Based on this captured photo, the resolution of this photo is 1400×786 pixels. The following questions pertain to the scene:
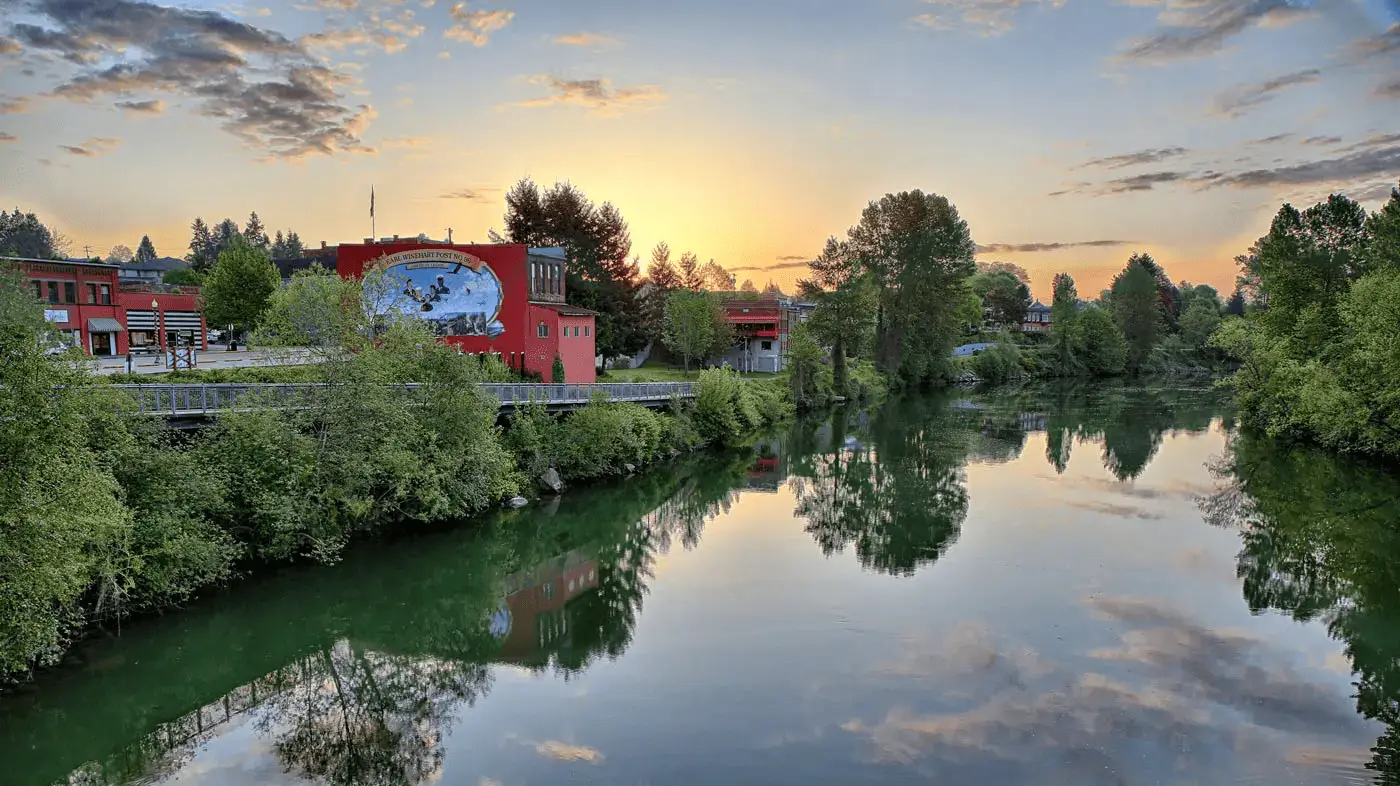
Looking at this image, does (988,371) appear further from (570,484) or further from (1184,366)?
(570,484)

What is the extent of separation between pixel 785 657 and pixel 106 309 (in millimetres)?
39705

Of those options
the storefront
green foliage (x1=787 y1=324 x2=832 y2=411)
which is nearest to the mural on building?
the storefront

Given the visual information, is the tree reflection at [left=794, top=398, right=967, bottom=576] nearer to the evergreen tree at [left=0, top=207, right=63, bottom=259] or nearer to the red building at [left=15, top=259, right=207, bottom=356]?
the red building at [left=15, top=259, right=207, bottom=356]

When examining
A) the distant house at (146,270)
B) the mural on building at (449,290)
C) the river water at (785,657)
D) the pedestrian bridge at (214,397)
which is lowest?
the river water at (785,657)

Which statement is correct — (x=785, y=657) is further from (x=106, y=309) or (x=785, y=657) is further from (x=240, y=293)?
(x=240, y=293)

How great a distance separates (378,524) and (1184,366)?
96859mm

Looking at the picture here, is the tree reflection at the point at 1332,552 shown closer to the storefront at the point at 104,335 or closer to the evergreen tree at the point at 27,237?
the storefront at the point at 104,335

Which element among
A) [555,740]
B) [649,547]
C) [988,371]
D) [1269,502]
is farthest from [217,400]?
[988,371]

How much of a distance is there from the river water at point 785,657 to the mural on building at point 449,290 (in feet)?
42.6

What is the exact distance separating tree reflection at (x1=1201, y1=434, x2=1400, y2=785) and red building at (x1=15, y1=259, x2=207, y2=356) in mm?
42706

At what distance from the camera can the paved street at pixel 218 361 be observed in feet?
82.6

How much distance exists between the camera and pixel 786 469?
39.5m

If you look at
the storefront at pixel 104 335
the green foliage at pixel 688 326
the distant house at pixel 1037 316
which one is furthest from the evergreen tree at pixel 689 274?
the distant house at pixel 1037 316

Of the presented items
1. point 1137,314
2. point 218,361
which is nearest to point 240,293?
point 218,361
